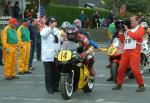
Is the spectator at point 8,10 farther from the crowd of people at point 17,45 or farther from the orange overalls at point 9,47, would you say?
the orange overalls at point 9,47

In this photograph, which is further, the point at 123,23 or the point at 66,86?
the point at 123,23

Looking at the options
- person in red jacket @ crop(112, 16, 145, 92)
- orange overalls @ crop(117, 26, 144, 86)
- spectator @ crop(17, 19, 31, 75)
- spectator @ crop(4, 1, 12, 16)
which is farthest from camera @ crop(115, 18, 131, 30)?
spectator @ crop(4, 1, 12, 16)

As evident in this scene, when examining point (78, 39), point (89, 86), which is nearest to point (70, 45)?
point (78, 39)

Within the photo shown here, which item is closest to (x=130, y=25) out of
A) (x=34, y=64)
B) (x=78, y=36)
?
(x=78, y=36)

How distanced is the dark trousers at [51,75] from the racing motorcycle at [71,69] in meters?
0.69

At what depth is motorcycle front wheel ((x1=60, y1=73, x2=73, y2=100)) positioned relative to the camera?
11859mm

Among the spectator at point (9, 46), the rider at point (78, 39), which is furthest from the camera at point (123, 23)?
the spectator at point (9, 46)

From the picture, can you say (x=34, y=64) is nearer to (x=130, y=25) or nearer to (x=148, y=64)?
(x=148, y=64)

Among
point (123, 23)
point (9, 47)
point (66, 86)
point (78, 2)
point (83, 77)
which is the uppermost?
point (123, 23)

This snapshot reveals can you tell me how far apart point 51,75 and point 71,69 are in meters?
1.04

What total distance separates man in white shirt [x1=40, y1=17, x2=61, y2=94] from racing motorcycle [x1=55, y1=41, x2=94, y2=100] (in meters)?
0.51

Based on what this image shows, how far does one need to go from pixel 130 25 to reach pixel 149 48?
3.79m

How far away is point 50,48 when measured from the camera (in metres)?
12.9

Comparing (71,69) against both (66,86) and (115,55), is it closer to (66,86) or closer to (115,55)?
(66,86)
